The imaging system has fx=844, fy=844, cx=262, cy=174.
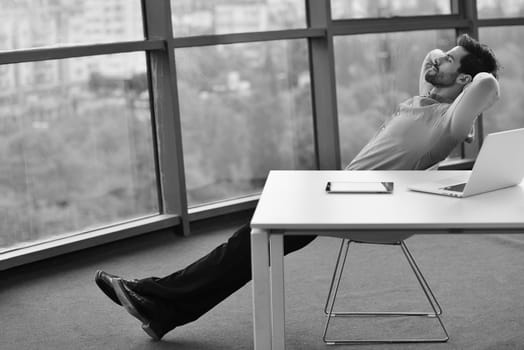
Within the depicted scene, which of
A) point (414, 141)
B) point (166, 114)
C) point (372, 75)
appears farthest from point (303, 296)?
point (372, 75)

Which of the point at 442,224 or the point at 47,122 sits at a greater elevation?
the point at 47,122

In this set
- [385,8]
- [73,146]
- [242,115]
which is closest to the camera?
[73,146]

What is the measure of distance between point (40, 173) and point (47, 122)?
0.86 feet

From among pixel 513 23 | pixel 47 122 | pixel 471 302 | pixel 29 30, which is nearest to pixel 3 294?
pixel 47 122

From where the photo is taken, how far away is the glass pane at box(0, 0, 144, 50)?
4074 mm

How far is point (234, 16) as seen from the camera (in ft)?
16.2

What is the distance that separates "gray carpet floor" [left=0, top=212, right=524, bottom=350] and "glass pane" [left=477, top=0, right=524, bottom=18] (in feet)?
5.83

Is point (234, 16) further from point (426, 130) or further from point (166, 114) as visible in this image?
point (426, 130)

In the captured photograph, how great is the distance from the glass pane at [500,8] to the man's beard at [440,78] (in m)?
2.45

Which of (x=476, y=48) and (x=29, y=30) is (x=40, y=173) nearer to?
(x=29, y=30)

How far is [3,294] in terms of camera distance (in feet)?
12.8

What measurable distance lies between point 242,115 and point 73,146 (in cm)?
113

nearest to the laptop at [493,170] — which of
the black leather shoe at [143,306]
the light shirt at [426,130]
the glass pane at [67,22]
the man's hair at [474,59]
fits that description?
the light shirt at [426,130]

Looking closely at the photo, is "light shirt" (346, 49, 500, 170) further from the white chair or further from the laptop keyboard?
the laptop keyboard
